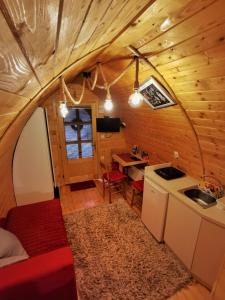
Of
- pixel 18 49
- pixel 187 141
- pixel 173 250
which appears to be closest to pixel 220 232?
pixel 173 250

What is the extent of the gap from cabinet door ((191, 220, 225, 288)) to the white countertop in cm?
Answer: 7

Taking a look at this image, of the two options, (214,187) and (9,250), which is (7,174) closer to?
(9,250)

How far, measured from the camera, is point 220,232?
1615mm

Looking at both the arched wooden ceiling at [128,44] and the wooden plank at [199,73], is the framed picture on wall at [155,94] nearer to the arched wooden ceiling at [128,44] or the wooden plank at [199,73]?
the arched wooden ceiling at [128,44]

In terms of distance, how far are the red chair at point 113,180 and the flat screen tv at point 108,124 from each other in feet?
2.69

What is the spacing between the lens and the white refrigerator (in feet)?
7.34

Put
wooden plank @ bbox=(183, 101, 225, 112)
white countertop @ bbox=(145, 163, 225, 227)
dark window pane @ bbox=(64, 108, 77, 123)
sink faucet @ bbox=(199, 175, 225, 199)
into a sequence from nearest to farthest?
wooden plank @ bbox=(183, 101, 225, 112), white countertop @ bbox=(145, 163, 225, 227), sink faucet @ bbox=(199, 175, 225, 199), dark window pane @ bbox=(64, 108, 77, 123)

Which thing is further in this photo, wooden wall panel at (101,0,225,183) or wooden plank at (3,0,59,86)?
wooden wall panel at (101,0,225,183)

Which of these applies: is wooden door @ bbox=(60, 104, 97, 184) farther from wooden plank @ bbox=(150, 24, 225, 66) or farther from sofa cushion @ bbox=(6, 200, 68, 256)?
wooden plank @ bbox=(150, 24, 225, 66)

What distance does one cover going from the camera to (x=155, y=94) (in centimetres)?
219

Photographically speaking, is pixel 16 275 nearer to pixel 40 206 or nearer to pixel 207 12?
pixel 40 206

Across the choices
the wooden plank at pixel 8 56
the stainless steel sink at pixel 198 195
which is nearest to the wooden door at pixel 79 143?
the stainless steel sink at pixel 198 195

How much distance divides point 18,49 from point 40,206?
7.47 feet

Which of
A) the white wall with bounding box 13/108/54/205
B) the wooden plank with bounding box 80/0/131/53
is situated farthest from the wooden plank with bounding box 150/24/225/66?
the white wall with bounding box 13/108/54/205
